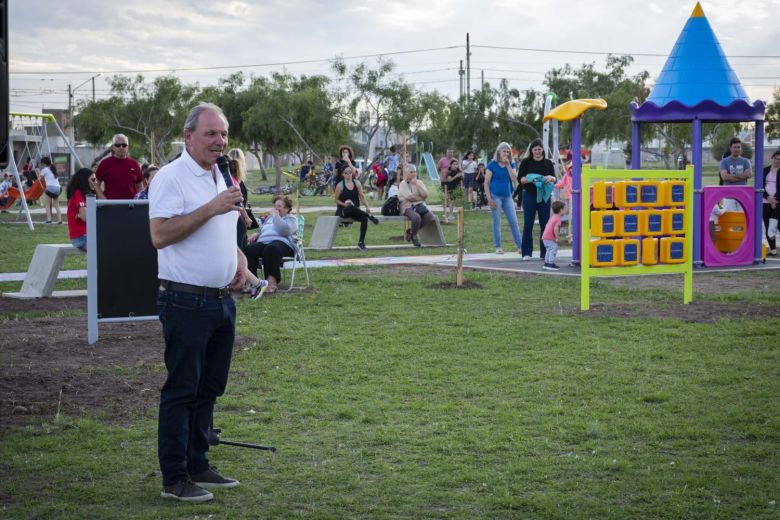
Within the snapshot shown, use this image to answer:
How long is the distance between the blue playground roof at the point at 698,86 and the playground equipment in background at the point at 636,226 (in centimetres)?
420

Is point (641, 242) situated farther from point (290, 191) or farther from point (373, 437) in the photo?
point (290, 191)

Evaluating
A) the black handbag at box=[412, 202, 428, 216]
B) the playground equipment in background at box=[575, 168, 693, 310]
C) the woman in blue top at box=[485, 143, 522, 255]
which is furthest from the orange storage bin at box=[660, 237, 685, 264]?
the black handbag at box=[412, 202, 428, 216]

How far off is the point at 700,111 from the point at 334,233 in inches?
289

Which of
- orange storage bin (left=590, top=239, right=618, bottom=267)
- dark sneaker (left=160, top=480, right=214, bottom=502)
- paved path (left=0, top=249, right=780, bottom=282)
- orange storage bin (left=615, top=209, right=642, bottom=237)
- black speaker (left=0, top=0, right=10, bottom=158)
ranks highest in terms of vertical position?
black speaker (left=0, top=0, right=10, bottom=158)

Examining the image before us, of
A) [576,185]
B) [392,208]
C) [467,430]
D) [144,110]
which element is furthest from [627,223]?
[144,110]

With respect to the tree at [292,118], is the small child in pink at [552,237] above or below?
below

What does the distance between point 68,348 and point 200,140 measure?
16.6 ft

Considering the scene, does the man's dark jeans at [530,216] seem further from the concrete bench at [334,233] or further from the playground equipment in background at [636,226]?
the playground equipment in background at [636,226]

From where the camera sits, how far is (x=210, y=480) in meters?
5.51

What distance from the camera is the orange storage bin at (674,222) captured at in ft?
41.8

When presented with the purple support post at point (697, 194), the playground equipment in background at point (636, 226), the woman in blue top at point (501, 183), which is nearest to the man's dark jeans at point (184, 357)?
the playground equipment in background at point (636, 226)

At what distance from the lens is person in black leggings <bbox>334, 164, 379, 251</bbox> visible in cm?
2048

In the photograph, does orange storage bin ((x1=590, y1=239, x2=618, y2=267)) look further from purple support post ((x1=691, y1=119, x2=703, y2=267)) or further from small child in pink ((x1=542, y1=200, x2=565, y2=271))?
purple support post ((x1=691, y1=119, x2=703, y2=267))

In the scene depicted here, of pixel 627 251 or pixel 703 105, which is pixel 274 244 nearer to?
pixel 627 251
